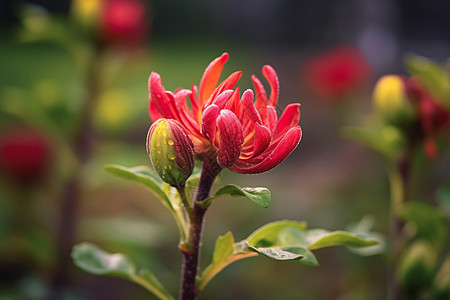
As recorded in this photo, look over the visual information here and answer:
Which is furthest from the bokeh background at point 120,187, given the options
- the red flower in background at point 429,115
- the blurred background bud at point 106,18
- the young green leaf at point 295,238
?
the young green leaf at point 295,238

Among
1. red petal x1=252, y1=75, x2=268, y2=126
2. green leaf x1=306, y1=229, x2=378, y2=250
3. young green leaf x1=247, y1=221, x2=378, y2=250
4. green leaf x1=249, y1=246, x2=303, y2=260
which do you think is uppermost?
red petal x1=252, y1=75, x2=268, y2=126

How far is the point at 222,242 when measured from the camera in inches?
27.2

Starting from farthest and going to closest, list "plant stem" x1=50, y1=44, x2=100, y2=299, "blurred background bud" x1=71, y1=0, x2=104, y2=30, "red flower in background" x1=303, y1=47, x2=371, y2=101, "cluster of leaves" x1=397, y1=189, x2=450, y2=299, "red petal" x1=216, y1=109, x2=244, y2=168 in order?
"red flower in background" x1=303, y1=47, x2=371, y2=101 → "plant stem" x1=50, y1=44, x2=100, y2=299 → "blurred background bud" x1=71, y1=0, x2=104, y2=30 → "cluster of leaves" x1=397, y1=189, x2=450, y2=299 → "red petal" x1=216, y1=109, x2=244, y2=168

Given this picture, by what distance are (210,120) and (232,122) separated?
3 centimetres

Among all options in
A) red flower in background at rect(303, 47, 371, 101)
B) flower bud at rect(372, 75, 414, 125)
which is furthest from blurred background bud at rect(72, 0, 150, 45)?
red flower in background at rect(303, 47, 371, 101)

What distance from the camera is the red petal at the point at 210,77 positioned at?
2.16ft

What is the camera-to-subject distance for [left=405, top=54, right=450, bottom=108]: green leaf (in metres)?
0.99

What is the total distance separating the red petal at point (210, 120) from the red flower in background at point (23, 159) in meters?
1.55

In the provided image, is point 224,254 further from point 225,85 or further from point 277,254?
point 225,85

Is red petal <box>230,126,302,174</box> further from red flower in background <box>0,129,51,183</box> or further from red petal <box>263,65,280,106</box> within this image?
red flower in background <box>0,129,51,183</box>

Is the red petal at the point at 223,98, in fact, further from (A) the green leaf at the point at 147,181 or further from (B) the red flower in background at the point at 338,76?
(B) the red flower in background at the point at 338,76

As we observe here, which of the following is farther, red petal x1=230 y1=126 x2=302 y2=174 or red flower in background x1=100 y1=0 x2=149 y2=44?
red flower in background x1=100 y1=0 x2=149 y2=44

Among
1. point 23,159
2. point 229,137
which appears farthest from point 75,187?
point 229,137

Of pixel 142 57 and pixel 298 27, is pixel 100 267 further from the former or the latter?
pixel 298 27
